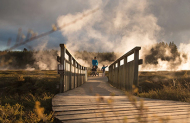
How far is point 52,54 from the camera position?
36.6m

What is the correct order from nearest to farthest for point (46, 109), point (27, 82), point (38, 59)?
point (46, 109) → point (27, 82) → point (38, 59)

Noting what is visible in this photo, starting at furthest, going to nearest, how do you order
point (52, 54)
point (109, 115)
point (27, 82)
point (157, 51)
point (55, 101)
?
point (157, 51) → point (52, 54) → point (27, 82) → point (55, 101) → point (109, 115)

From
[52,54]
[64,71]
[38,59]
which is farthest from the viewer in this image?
[52,54]

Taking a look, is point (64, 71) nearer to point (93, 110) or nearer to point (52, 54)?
point (93, 110)

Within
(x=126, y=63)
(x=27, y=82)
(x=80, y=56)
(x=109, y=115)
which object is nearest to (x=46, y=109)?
(x=109, y=115)

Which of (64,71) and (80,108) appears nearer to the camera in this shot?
(80,108)

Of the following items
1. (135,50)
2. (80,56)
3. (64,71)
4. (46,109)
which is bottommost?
(46,109)

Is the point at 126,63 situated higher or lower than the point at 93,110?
higher

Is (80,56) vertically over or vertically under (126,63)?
over

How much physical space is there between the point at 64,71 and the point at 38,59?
1188 inches

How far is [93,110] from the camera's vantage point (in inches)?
134

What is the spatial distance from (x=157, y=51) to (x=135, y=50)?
1410 inches

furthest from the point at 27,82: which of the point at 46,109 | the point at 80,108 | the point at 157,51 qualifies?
the point at 157,51

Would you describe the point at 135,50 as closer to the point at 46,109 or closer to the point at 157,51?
the point at 46,109
